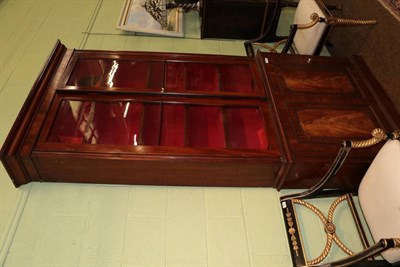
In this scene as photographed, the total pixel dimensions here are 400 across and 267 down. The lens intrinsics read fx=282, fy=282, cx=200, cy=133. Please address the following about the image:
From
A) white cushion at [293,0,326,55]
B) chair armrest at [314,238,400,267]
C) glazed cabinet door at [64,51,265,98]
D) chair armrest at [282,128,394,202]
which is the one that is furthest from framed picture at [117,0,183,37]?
chair armrest at [314,238,400,267]

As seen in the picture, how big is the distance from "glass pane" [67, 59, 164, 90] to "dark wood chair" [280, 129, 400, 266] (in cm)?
96

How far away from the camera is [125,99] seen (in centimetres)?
149

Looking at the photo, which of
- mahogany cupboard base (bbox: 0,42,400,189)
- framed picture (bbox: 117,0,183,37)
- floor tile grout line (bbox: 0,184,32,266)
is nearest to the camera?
floor tile grout line (bbox: 0,184,32,266)

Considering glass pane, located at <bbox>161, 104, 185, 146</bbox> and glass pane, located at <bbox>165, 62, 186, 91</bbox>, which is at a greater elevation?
glass pane, located at <bbox>165, 62, 186, 91</bbox>

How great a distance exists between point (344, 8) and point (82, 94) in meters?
1.85

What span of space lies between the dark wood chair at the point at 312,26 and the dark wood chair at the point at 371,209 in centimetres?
94

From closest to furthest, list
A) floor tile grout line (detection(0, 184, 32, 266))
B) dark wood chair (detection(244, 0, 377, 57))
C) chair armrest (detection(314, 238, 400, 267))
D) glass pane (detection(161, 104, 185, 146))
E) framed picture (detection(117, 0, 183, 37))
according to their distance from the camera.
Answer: chair armrest (detection(314, 238, 400, 267)), floor tile grout line (detection(0, 184, 32, 266)), glass pane (detection(161, 104, 185, 146)), dark wood chair (detection(244, 0, 377, 57)), framed picture (detection(117, 0, 183, 37))

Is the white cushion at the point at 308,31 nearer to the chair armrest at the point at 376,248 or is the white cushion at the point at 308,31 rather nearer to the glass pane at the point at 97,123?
the glass pane at the point at 97,123

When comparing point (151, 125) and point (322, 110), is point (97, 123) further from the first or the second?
point (322, 110)

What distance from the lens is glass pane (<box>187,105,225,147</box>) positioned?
4.63 ft

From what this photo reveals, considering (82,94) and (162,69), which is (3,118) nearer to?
(82,94)

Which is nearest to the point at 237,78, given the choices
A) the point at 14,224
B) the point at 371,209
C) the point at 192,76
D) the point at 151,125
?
the point at 192,76

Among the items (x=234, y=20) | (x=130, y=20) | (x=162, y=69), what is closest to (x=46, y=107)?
(x=162, y=69)

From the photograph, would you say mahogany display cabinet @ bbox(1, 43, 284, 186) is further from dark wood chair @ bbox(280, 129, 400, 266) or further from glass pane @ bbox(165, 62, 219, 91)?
dark wood chair @ bbox(280, 129, 400, 266)
